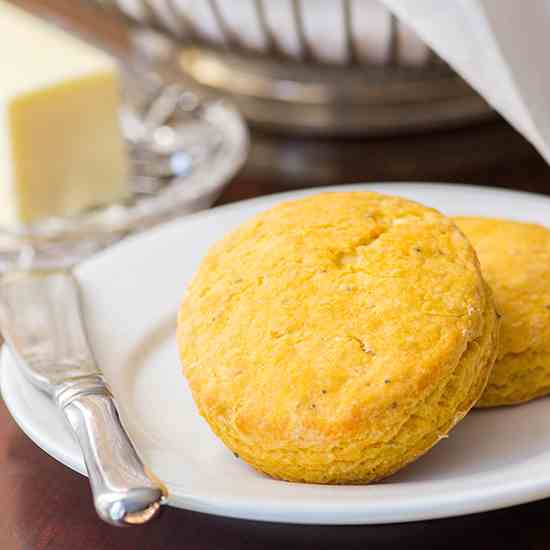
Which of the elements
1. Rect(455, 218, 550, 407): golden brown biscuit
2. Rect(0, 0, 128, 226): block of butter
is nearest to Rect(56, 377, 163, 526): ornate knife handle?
Rect(455, 218, 550, 407): golden brown biscuit

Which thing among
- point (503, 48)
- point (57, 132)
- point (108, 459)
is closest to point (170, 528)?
point (108, 459)

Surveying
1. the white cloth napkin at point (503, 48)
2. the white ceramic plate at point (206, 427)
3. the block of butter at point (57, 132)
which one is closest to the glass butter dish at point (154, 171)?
the block of butter at point (57, 132)

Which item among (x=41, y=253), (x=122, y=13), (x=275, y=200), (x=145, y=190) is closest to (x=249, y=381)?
(x=275, y=200)

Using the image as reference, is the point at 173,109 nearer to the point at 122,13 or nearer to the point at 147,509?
the point at 122,13

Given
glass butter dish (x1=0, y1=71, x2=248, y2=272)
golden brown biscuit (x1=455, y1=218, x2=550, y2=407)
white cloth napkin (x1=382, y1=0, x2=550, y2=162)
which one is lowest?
glass butter dish (x1=0, y1=71, x2=248, y2=272)

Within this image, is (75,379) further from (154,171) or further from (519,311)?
(154,171)

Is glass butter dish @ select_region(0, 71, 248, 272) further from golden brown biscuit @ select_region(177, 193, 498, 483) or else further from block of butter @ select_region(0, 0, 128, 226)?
golden brown biscuit @ select_region(177, 193, 498, 483)

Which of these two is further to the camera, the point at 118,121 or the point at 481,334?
the point at 118,121
